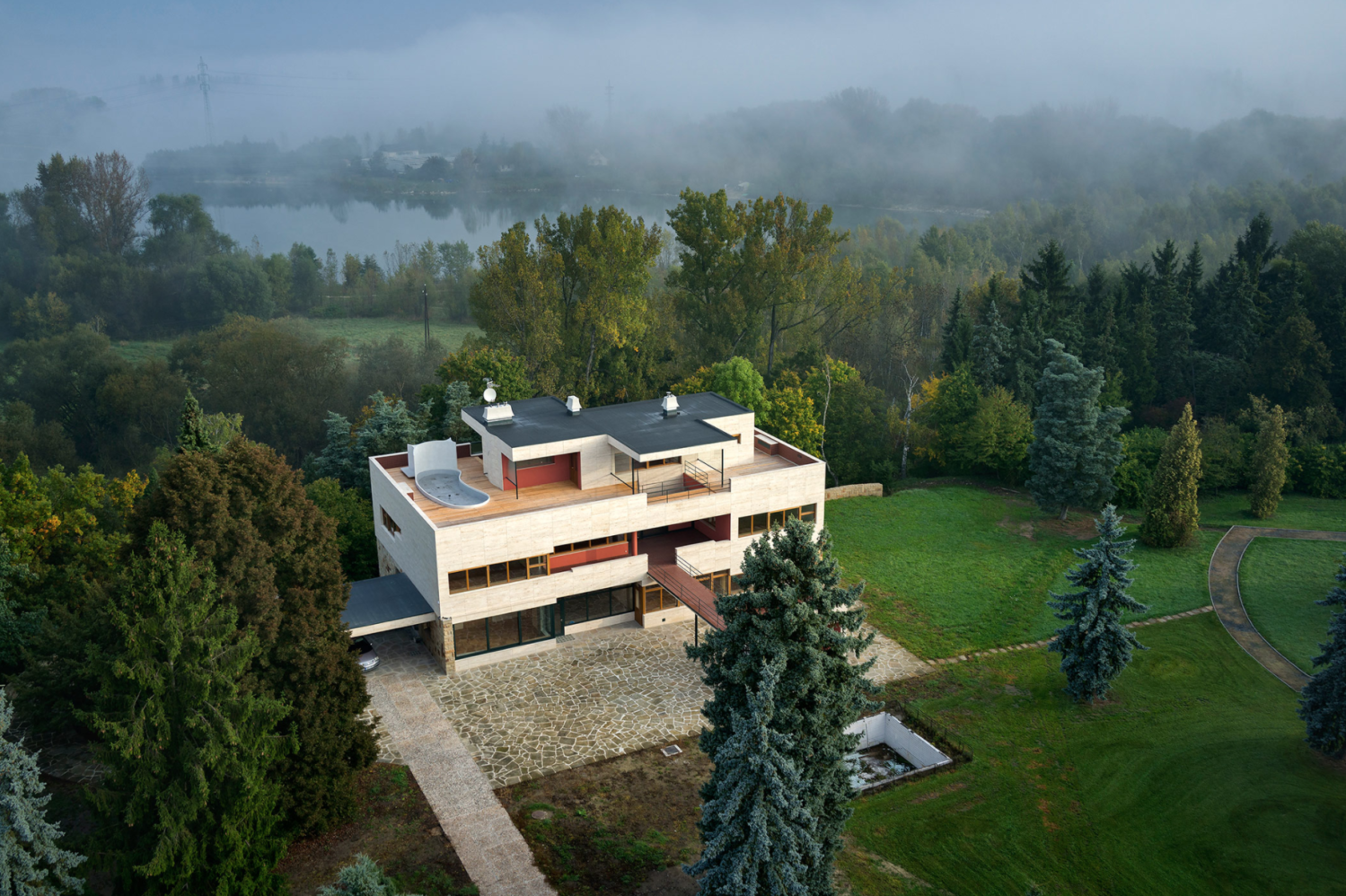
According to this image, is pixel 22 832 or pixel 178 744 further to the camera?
pixel 178 744

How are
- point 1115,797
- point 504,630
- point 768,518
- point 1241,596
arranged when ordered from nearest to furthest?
1. point 1115,797
2. point 504,630
3. point 768,518
4. point 1241,596

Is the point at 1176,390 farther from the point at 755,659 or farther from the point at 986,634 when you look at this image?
the point at 755,659

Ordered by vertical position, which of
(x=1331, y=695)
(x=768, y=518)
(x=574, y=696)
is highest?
(x=768, y=518)

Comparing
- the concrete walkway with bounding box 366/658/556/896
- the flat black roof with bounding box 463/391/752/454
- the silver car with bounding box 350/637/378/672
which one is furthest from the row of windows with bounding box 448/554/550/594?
the flat black roof with bounding box 463/391/752/454

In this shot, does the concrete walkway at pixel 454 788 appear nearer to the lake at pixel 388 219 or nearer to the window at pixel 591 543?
the window at pixel 591 543

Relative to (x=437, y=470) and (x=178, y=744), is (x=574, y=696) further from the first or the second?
(x=178, y=744)

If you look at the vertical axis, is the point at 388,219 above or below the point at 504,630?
above

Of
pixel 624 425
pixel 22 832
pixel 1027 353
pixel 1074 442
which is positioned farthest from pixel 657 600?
pixel 1027 353

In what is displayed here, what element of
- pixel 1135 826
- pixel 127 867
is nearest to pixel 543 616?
pixel 127 867

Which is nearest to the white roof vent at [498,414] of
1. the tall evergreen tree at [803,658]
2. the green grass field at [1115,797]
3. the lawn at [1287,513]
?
the green grass field at [1115,797]
